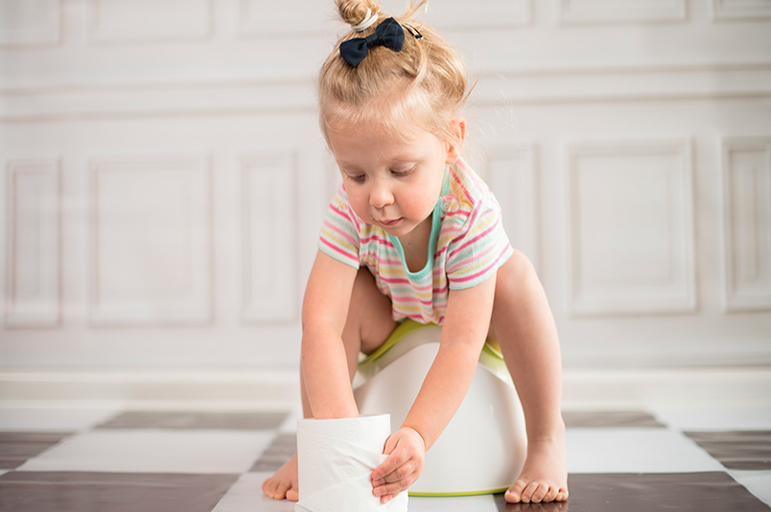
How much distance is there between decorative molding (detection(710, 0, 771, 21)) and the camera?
4.47 feet

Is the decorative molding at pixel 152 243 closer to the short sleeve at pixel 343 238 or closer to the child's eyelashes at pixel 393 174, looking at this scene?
the short sleeve at pixel 343 238

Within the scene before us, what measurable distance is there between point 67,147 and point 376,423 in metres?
1.19

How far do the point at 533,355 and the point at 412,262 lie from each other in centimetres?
17

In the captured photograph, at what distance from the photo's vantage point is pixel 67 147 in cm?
147

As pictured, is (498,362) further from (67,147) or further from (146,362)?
(67,147)

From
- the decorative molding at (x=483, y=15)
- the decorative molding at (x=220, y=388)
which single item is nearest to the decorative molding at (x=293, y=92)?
the decorative molding at (x=483, y=15)

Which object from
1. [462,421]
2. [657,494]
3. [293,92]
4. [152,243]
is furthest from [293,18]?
[657,494]

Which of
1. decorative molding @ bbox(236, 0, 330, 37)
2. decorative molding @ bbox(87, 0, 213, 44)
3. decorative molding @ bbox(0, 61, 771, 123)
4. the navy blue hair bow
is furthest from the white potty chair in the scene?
decorative molding @ bbox(87, 0, 213, 44)

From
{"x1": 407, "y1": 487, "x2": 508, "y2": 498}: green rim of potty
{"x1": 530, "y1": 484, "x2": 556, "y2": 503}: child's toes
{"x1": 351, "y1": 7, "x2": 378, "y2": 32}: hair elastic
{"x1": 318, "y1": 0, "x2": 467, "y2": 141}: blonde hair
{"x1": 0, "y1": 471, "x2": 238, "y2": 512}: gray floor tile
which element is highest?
{"x1": 351, "y1": 7, "x2": 378, "y2": 32}: hair elastic

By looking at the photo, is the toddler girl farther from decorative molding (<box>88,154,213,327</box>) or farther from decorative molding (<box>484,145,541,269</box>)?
decorative molding (<box>88,154,213,327</box>)

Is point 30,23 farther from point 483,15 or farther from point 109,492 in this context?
point 109,492

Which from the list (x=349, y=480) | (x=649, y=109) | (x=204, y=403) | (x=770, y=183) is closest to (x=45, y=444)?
(x=204, y=403)

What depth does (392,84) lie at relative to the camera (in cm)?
65

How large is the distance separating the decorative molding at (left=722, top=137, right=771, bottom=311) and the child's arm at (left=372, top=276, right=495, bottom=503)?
887 mm
